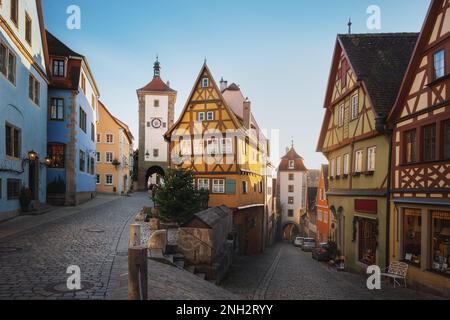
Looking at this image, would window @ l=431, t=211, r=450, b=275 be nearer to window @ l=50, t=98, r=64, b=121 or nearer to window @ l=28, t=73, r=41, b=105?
window @ l=28, t=73, r=41, b=105

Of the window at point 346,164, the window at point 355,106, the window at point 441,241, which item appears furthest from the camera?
the window at point 346,164

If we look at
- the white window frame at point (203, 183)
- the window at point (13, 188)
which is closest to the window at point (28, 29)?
the window at point (13, 188)

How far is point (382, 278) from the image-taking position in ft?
48.6

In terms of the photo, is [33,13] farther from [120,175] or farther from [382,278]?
[120,175]

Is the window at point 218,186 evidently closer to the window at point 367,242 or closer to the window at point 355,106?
the window at point 367,242

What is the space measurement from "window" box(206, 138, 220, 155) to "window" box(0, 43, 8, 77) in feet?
42.9

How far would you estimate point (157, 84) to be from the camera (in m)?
50.0

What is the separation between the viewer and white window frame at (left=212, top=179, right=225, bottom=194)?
25.3m

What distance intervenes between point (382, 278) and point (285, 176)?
50.0 m

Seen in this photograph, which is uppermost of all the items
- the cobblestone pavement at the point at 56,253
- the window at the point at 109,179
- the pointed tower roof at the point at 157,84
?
the pointed tower roof at the point at 157,84

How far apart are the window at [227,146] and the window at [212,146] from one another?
15.0 inches

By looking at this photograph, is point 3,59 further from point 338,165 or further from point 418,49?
point 338,165

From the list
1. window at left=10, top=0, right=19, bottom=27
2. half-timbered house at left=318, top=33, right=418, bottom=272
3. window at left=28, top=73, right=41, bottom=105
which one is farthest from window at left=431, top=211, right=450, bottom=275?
window at left=28, top=73, right=41, bottom=105

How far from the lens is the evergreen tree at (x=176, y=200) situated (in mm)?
19312
